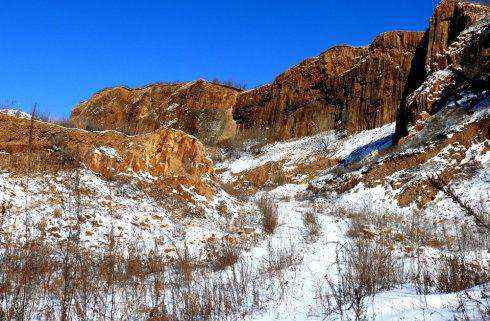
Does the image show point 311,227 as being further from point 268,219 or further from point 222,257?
point 222,257

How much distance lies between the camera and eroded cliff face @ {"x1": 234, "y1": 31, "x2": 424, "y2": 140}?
5006cm

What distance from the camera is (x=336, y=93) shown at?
185 feet

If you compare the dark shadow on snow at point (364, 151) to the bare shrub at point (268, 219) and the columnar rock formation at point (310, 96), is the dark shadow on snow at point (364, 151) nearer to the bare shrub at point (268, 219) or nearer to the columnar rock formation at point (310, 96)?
the columnar rock formation at point (310, 96)

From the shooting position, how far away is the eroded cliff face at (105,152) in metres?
12.8

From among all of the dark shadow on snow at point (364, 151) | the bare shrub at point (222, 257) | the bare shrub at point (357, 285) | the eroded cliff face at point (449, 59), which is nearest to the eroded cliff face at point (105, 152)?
the bare shrub at point (222, 257)

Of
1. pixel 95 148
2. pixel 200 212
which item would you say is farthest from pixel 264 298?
pixel 95 148

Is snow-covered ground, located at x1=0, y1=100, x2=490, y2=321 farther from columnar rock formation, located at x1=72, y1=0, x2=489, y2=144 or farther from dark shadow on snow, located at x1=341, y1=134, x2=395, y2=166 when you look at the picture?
columnar rock formation, located at x1=72, y1=0, x2=489, y2=144

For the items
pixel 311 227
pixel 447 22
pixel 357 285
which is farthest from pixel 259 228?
pixel 447 22

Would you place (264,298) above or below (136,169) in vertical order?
below

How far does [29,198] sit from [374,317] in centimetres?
880

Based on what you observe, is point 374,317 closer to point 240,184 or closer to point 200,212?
point 200,212

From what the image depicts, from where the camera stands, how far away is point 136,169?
15156mm

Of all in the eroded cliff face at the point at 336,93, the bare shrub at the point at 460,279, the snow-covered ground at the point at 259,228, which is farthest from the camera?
the eroded cliff face at the point at 336,93

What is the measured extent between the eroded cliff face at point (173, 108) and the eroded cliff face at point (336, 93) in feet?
9.52
